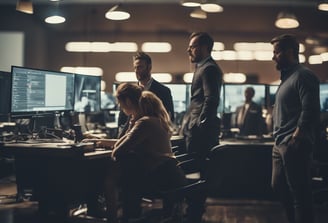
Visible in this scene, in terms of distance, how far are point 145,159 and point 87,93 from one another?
6.03ft

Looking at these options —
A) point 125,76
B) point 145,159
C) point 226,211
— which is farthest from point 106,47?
point 145,159

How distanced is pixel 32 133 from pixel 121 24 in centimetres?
572

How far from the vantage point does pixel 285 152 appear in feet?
10.3

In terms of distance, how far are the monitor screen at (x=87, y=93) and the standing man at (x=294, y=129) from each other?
1.91 meters

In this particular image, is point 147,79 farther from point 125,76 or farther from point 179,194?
point 125,76

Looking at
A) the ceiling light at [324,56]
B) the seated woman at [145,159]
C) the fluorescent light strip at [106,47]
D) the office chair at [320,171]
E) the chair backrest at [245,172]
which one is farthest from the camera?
the fluorescent light strip at [106,47]

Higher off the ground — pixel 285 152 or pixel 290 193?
pixel 285 152

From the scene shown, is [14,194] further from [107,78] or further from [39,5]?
[39,5]

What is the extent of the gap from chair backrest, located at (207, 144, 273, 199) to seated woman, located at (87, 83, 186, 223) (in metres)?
1.83

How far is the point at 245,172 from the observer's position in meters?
4.98

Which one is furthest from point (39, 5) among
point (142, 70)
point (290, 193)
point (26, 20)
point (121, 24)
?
point (290, 193)

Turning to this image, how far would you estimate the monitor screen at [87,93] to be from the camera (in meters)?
4.48

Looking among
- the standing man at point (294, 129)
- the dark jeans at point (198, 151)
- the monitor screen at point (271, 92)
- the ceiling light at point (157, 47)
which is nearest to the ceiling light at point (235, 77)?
the ceiling light at point (157, 47)

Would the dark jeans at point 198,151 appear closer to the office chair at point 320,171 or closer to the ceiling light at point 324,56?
the office chair at point 320,171
